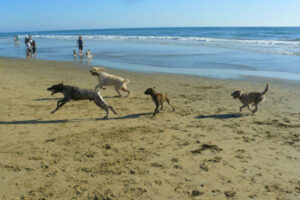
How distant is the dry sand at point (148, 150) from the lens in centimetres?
453

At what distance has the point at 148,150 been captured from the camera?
592 cm

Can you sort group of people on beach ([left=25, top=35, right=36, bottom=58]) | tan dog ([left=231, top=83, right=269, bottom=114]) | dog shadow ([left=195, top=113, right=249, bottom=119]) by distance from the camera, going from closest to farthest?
dog shadow ([left=195, top=113, right=249, bottom=119]) < tan dog ([left=231, top=83, right=269, bottom=114]) < group of people on beach ([left=25, top=35, right=36, bottom=58])

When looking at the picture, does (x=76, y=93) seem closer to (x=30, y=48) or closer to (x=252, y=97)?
(x=252, y=97)

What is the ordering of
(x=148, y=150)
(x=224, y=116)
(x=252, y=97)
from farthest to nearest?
(x=252, y=97) → (x=224, y=116) → (x=148, y=150)

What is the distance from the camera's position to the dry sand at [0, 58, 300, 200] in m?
4.53

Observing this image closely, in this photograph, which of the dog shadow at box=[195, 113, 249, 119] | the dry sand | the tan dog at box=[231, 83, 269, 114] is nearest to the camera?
the dry sand

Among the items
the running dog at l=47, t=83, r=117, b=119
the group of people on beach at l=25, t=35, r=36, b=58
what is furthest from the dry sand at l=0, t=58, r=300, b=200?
the group of people on beach at l=25, t=35, r=36, b=58

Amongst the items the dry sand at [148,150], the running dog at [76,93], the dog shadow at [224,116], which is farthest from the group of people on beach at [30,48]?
the dog shadow at [224,116]

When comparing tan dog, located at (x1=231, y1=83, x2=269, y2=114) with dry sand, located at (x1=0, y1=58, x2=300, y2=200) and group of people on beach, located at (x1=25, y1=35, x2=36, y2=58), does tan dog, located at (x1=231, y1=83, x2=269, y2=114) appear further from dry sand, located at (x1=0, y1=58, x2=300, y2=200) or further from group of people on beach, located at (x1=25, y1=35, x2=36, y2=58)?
group of people on beach, located at (x1=25, y1=35, x2=36, y2=58)

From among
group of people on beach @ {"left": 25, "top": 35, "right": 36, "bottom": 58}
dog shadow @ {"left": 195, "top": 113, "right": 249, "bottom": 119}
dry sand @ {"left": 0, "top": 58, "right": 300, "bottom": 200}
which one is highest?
group of people on beach @ {"left": 25, "top": 35, "right": 36, "bottom": 58}

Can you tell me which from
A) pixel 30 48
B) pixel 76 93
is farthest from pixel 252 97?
pixel 30 48

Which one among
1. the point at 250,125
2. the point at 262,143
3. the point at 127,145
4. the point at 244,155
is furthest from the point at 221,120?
the point at 127,145

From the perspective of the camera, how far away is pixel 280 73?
1517cm

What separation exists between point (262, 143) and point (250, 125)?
1271 millimetres
